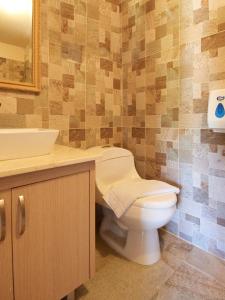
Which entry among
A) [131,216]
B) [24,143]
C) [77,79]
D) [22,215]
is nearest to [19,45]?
[77,79]

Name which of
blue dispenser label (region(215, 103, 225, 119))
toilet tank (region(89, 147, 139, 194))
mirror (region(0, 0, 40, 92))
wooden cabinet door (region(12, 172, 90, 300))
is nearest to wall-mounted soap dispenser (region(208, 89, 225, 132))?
blue dispenser label (region(215, 103, 225, 119))

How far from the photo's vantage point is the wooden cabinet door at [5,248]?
75cm

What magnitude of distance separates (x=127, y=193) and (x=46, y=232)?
0.56 m

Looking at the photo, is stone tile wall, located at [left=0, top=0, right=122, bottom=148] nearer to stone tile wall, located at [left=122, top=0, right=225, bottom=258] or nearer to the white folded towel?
stone tile wall, located at [left=122, top=0, right=225, bottom=258]

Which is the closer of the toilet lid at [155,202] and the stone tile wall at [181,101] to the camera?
the toilet lid at [155,202]

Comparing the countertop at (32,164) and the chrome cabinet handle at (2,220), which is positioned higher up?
the countertop at (32,164)

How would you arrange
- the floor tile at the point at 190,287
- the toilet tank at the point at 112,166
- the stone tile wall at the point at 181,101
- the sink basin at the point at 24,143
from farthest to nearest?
the toilet tank at the point at 112,166 < the stone tile wall at the point at 181,101 < the floor tile at the point at 190,287 < the sink basin at the point at 24,143

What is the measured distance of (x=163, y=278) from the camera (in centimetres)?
123

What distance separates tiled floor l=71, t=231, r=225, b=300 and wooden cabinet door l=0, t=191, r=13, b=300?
449mm

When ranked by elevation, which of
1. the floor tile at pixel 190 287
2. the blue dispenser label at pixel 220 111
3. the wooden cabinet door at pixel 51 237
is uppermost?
the blue dispenser label at pixel 220 111

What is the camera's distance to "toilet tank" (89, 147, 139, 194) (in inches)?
59.9

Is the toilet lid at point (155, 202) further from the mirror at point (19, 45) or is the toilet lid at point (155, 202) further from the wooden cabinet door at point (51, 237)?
the mirror at point (19, 45)

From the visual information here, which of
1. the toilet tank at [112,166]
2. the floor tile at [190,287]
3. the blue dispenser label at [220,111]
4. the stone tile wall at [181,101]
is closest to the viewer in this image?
the floor tile at [190,287]

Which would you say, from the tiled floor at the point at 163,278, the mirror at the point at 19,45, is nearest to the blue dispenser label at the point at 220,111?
the tiled floor at the point at 163,278
